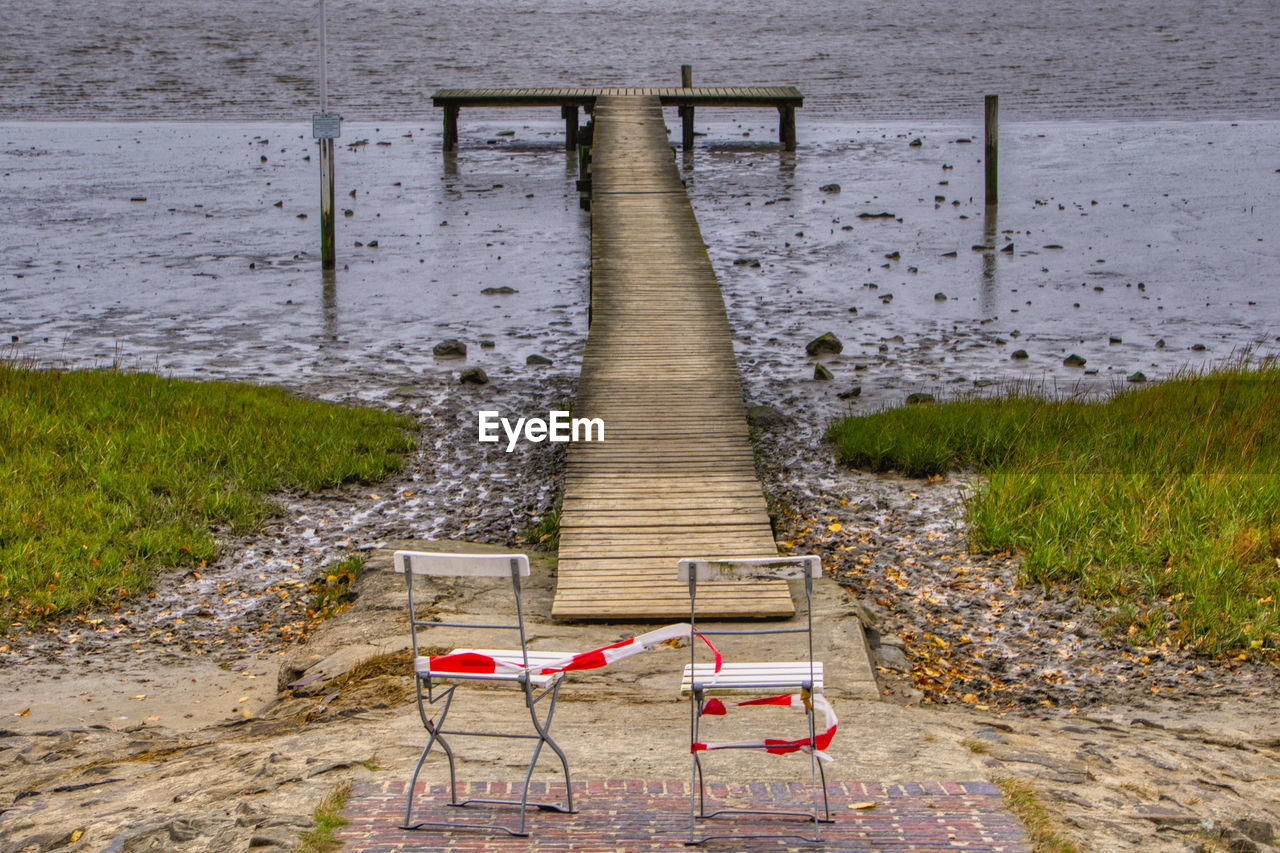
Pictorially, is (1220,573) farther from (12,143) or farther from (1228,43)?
(1228,43)

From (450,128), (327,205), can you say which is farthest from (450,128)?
(327,205)

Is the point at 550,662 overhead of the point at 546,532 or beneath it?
overhead

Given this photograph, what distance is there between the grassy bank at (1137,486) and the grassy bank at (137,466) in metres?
4.32

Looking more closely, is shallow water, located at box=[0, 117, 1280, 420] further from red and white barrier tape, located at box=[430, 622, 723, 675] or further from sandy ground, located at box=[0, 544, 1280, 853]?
red and white barrier tape, located at box=[430, 622, 723, 675]

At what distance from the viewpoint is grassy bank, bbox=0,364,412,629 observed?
874cm

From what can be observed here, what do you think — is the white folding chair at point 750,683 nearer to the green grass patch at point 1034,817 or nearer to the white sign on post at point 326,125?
the green grass patch at point 1034,817

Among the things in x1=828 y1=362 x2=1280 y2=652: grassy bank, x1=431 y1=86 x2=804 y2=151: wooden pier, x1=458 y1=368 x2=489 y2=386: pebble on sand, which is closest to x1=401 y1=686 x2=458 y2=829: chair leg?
x1=828 y1=362 x2=1280 y2=652: grassy bank

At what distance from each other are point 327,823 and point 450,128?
25.1 metres

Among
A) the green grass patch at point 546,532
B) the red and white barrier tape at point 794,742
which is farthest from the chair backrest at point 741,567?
the green grass patch at point 546,532

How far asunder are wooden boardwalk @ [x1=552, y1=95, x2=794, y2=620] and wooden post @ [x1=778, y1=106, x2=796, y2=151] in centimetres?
1340

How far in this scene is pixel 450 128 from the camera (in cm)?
2833

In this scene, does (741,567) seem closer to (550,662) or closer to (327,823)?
(550,662)

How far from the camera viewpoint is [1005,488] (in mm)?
9430

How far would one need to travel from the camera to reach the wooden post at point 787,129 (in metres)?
27.6
